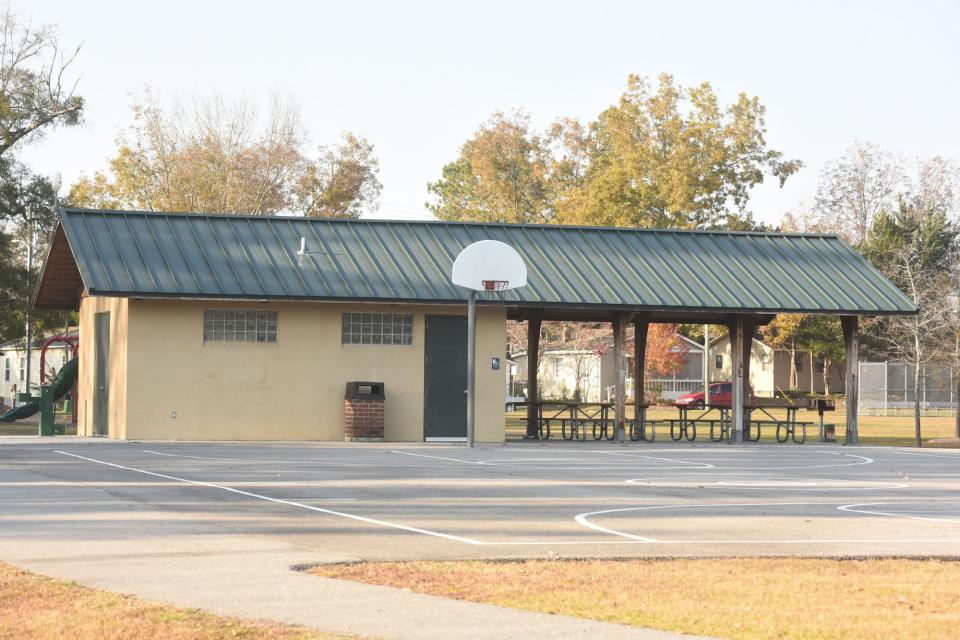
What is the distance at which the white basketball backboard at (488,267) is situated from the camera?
26.6 m

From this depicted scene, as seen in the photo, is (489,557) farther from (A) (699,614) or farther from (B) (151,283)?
(B) (151,283)

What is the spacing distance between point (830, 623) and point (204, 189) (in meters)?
50.3

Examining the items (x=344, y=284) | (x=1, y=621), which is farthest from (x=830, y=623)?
(x=344, y=284)

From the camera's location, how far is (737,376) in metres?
29.2

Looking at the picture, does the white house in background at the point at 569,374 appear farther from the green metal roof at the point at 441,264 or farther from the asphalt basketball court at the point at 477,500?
the asphalt basketball court at the point at 477,500

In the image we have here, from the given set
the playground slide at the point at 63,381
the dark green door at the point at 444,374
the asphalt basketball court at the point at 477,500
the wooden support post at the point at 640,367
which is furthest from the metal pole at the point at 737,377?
the playground slide at the point at 63,381

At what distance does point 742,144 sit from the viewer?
5716cm

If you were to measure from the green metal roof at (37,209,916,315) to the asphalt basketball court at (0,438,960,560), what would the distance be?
359 cm

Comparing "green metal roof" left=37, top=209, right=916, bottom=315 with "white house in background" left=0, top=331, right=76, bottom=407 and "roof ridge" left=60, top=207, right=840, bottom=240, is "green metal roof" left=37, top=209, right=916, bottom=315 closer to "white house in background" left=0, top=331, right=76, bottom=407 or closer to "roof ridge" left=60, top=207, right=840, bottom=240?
"roof ridge" left=60, top=207, right=840, bottom=240

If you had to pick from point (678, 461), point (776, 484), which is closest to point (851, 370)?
point (678, 461)

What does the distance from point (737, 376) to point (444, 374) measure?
6407 mm

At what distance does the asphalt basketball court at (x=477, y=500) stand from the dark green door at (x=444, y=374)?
323cm

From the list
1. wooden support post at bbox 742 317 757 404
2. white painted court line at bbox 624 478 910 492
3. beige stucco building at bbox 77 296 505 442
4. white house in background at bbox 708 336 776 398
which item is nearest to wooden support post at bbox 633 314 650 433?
wooden support post at bbox 742 317 757 404

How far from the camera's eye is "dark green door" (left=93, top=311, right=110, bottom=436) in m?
28.1
